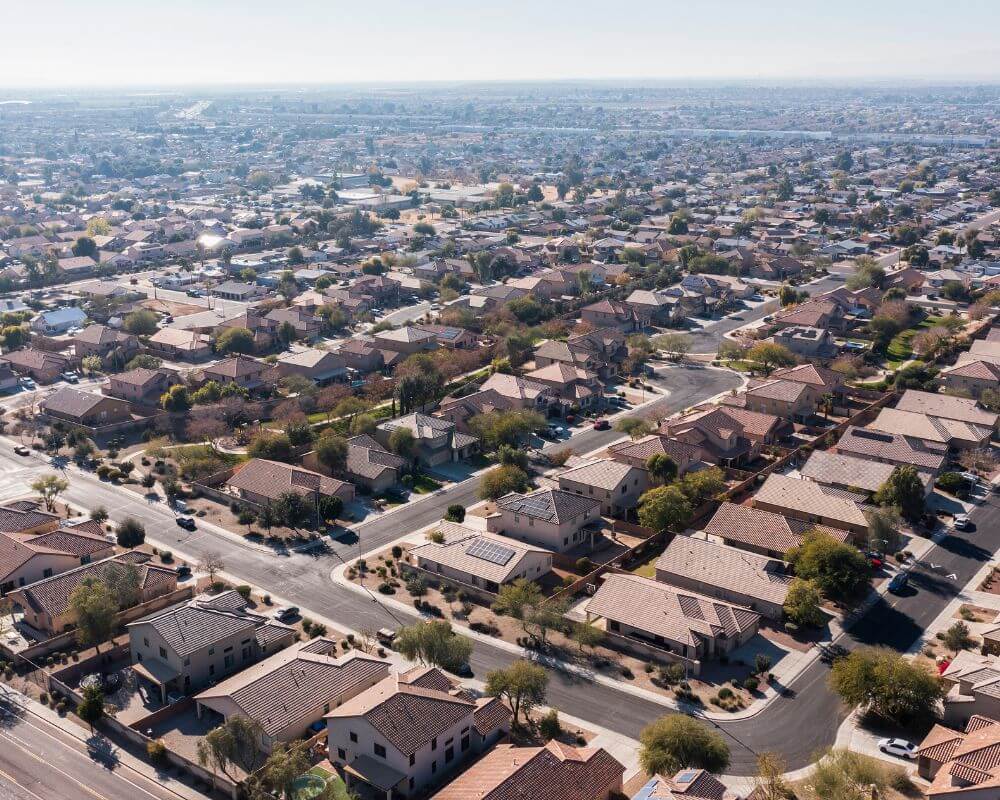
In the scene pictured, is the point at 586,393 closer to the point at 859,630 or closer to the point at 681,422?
the point at 681,422

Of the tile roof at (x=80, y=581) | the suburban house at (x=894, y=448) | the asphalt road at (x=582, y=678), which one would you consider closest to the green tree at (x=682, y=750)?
the asphalt road at (x=582, y=678)

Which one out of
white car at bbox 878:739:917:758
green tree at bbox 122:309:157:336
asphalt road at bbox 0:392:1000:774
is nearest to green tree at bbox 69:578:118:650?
asphalt road at bbox 0:392:1000:774

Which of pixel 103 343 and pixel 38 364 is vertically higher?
pixel 103 343

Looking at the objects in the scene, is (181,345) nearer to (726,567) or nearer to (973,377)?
(726,567)

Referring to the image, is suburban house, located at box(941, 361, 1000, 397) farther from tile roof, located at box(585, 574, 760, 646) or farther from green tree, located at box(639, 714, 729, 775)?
green tree, located at box(639, 714, 729, 775)

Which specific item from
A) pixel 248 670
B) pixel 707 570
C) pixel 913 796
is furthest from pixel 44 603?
pixel 913 796

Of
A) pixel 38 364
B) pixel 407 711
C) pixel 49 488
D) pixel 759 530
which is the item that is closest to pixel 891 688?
pixel 759 530
